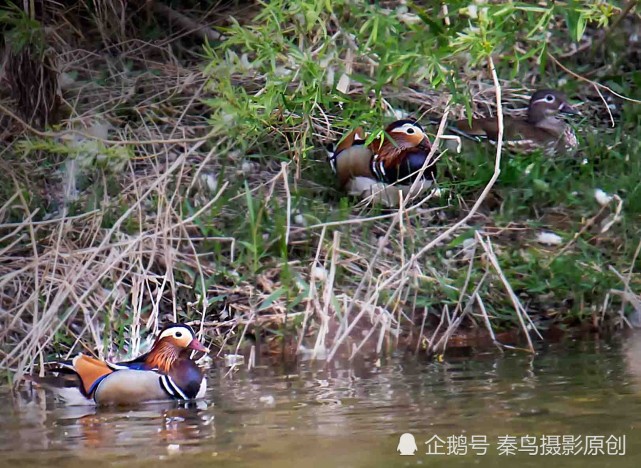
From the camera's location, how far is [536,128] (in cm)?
906

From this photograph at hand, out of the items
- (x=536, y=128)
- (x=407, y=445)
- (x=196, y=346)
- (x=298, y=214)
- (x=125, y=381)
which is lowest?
(x=407, y=445)

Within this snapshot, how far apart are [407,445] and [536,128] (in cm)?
422

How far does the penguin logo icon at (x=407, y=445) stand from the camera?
5186mm

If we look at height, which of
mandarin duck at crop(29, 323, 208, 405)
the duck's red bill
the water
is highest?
the duck's red bill

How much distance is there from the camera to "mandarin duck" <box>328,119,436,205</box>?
8.48 meters

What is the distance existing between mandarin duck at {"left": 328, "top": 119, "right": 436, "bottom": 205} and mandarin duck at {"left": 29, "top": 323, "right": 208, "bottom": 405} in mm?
2273

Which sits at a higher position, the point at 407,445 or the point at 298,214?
the point at 298,214

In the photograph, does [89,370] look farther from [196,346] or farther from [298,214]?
[298,214]

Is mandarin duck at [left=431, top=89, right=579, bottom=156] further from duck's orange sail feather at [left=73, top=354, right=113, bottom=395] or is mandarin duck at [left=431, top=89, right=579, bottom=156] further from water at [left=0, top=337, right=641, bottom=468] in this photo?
duck's orange sail feather at [left=73, top=354, right=113, bottom=395]

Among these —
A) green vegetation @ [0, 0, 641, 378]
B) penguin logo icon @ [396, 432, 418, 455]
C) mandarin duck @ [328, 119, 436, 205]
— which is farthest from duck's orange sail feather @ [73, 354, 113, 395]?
mandarin duck @ [328, 119, 436, 205]

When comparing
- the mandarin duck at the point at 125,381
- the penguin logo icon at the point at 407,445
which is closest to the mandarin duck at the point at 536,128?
the mandarin duck at the point at 125,381

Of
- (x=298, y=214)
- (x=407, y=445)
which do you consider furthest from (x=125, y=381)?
(x=298, y=214)

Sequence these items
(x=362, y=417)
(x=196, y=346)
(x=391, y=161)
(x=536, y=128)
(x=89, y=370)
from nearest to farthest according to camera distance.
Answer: (x=362, y=417) < (x=89, y=370) < (x=196, y=346) < (x=391, y=161) < (x=536, y=128)

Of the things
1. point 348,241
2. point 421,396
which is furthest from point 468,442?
point 348,241
